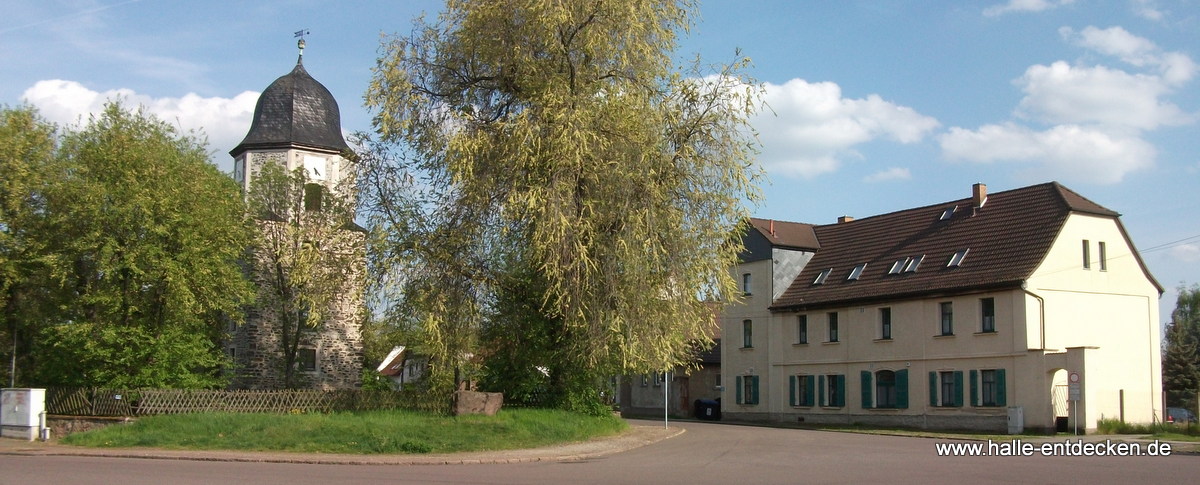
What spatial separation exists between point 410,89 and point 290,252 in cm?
1754

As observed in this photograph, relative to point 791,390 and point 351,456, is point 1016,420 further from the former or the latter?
point 351,456

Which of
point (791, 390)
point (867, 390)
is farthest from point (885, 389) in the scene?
point (791, 390)

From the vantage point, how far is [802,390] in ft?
146

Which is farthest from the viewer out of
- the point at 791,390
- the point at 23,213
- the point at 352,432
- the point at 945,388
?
the point at 791,390

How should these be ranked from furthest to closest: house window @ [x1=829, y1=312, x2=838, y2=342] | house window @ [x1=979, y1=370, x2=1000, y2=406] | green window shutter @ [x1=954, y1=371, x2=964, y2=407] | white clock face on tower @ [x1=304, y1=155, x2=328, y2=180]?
white clock face on tower @ [x1=304, y1=155, x2=328, y2=180], house window @ [x1=829, y1=312, x2=838, y2=342], green window shutter @ [x1=954, y1=371, x2=964, y2=407], house window @ [x1=979, y1=370, x2=1000, y2=406]

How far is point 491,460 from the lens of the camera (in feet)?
66.1

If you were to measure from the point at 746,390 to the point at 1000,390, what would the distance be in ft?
46.8

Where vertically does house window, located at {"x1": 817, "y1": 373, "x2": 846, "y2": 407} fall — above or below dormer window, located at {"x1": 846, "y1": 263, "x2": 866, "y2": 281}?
below

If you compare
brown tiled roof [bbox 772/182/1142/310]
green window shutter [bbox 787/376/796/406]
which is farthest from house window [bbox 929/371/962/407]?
green window shutter [bbox 787/376/796/406]

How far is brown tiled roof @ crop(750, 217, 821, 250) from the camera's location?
1838 inches

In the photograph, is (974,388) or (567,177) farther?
(974,388)

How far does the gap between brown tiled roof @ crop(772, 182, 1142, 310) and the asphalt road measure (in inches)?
567

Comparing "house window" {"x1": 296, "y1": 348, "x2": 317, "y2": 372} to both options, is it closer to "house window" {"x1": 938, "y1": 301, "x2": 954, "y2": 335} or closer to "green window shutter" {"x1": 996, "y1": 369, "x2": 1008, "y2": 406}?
"house window" {"x1": 938, "y1": 301, "x2": 954, "y2": 335}

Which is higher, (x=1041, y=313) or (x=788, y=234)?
(x=788, y=234)
